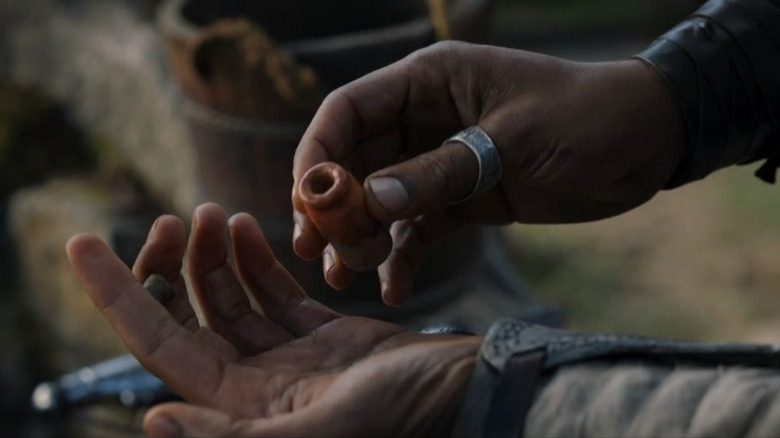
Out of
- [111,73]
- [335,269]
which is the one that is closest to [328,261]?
[335,269]

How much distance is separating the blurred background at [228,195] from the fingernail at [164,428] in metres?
1.57

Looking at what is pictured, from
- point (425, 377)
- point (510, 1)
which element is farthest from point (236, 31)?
point (510, 1)

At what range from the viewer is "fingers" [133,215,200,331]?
121 centimetres

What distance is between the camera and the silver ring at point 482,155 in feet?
4.25

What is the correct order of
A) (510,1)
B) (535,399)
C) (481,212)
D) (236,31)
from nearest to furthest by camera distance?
(535,399)
(481,212)
(236,31)
(510,1)

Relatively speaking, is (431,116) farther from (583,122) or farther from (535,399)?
(535,399)

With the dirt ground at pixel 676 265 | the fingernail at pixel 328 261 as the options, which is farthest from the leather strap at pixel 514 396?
the dirt ground at pixel 676 265

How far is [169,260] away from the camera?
4.01 ft

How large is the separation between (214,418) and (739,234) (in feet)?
9.92

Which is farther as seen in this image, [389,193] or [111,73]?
[111,73]

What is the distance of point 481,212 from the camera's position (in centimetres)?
149

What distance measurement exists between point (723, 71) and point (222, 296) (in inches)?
24.5

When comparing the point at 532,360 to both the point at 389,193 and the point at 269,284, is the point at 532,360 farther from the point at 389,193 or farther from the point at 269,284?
the point at 269,284

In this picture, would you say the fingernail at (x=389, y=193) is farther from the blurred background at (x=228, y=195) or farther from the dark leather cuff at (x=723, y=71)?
the blurred background at (x=228, y=195)
